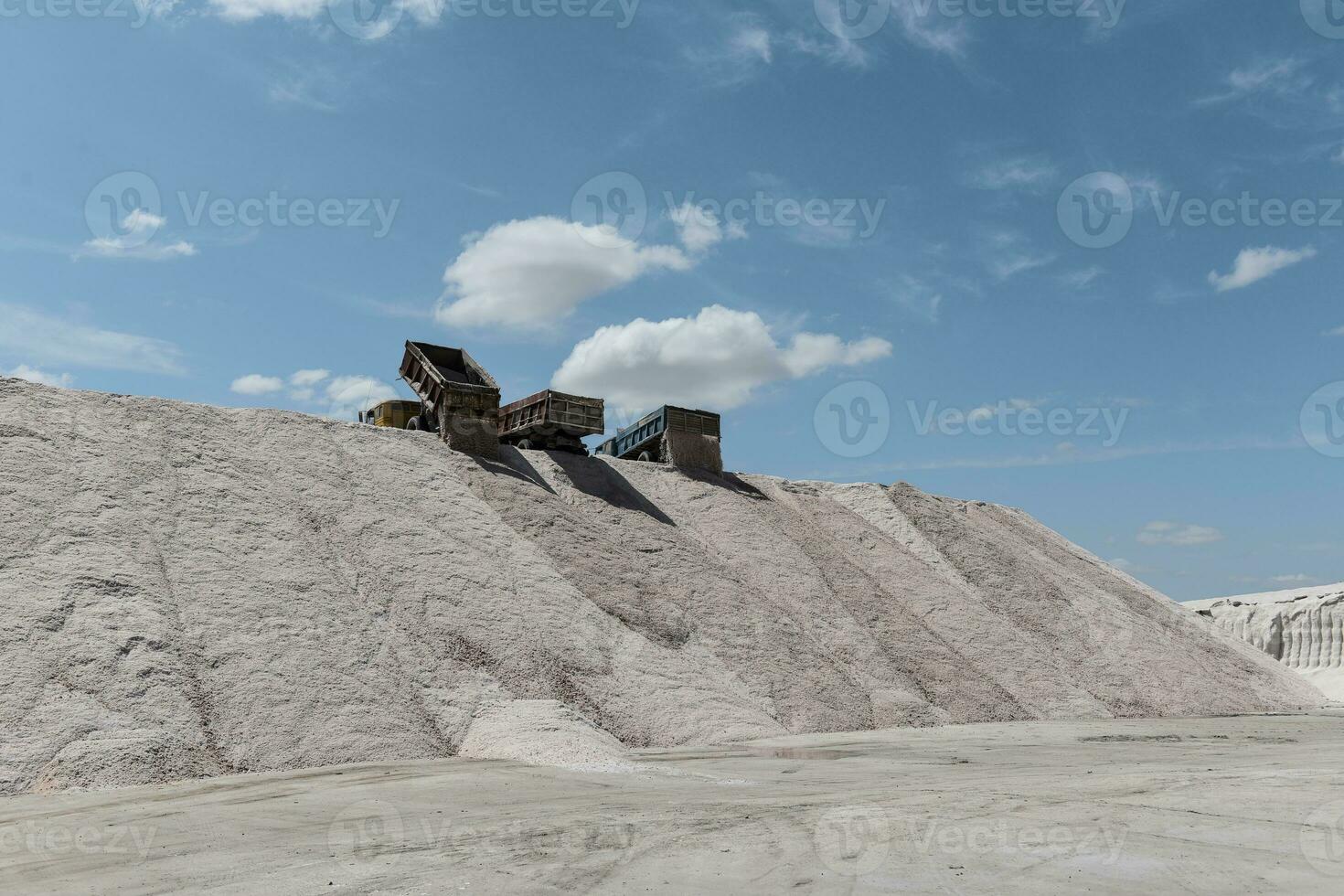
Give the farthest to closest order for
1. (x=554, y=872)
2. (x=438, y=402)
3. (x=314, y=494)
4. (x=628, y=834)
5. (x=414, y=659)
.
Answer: (x=438, y=402), (x=314, y=494), (x=414, y=659), (x=628, y=834), (x=554, y=872)

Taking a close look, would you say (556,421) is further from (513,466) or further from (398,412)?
(398,412)

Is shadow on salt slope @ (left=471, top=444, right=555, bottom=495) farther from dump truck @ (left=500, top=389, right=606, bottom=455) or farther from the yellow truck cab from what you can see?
the yellow truck cab

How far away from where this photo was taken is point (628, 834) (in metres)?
7.59

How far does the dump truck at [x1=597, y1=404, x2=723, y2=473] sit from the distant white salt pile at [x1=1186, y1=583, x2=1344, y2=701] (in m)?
22.9

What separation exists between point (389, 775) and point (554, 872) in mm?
5581

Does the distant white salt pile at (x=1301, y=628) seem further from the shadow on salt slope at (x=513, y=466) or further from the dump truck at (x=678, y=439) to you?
the shadow on salt slope at (x=513, y=466)

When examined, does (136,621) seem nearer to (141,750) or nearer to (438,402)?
(141,750)

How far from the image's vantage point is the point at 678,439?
2809cm

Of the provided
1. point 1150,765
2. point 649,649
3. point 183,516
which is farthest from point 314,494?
point 1150,765

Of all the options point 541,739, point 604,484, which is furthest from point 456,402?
point 541,739

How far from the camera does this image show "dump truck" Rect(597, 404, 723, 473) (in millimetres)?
28000

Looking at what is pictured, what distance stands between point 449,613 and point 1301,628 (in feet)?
127

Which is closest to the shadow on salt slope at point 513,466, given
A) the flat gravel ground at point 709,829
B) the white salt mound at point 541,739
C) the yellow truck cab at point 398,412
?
the yellow truck cab at point 398,412

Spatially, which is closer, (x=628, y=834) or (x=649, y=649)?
(x=628, y=834)
